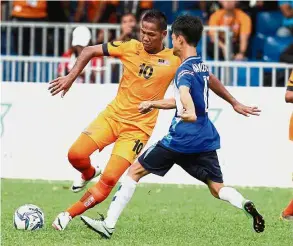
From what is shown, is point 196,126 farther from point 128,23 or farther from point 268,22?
point 268,22

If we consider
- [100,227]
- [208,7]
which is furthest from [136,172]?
[208,7]

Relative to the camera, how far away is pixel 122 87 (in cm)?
1087

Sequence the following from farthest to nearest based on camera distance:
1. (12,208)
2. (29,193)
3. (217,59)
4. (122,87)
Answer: (217,59) → (29,193) → (12,208) → (122,87)

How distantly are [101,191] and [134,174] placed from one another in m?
0.61

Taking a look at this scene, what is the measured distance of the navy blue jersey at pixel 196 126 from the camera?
941 cm

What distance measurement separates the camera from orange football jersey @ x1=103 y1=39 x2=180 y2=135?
10.7 metres

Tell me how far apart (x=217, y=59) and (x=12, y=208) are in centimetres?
729

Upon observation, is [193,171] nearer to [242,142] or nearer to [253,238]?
[253,238]

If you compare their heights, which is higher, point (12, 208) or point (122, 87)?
point (122, 87)

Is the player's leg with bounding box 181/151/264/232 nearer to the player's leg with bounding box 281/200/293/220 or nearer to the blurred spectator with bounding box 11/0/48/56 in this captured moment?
the player's leg with bounding box 281/200/293/220

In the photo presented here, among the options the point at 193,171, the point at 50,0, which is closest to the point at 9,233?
the point at 193,171

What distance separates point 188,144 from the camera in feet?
31.3

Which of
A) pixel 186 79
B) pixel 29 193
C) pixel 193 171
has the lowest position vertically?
pixel 29 193

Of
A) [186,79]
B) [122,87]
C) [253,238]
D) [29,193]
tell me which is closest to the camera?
[186,79]
